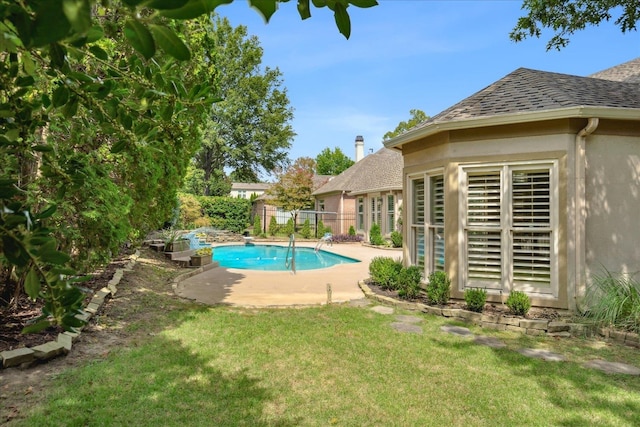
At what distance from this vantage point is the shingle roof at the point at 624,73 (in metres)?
10.1

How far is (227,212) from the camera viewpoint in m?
27.5

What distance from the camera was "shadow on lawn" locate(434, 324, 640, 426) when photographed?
351cm

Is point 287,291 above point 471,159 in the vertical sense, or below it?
below

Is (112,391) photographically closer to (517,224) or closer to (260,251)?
(517,224)

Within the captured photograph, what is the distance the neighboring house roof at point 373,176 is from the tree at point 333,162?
1279 inches

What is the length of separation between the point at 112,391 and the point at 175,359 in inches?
35.6

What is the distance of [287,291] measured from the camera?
903cm

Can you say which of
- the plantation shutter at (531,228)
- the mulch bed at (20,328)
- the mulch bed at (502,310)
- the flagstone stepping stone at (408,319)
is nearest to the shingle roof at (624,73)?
the plantation shutter at (531,228)

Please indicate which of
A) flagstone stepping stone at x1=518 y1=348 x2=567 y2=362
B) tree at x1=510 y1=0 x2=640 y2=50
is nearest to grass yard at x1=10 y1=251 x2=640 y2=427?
flagstone stepping stone at x1=518 y1=348 x2=567 y2=362

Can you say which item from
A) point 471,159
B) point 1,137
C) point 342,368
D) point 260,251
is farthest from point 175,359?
point 260,251

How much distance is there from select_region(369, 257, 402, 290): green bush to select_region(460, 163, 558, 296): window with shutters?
169cm

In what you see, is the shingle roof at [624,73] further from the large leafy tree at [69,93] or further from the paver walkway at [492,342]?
the large leafy tree at [69,93]

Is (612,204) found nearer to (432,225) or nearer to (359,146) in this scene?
(432,225)

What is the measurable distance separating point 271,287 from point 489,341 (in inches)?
211
